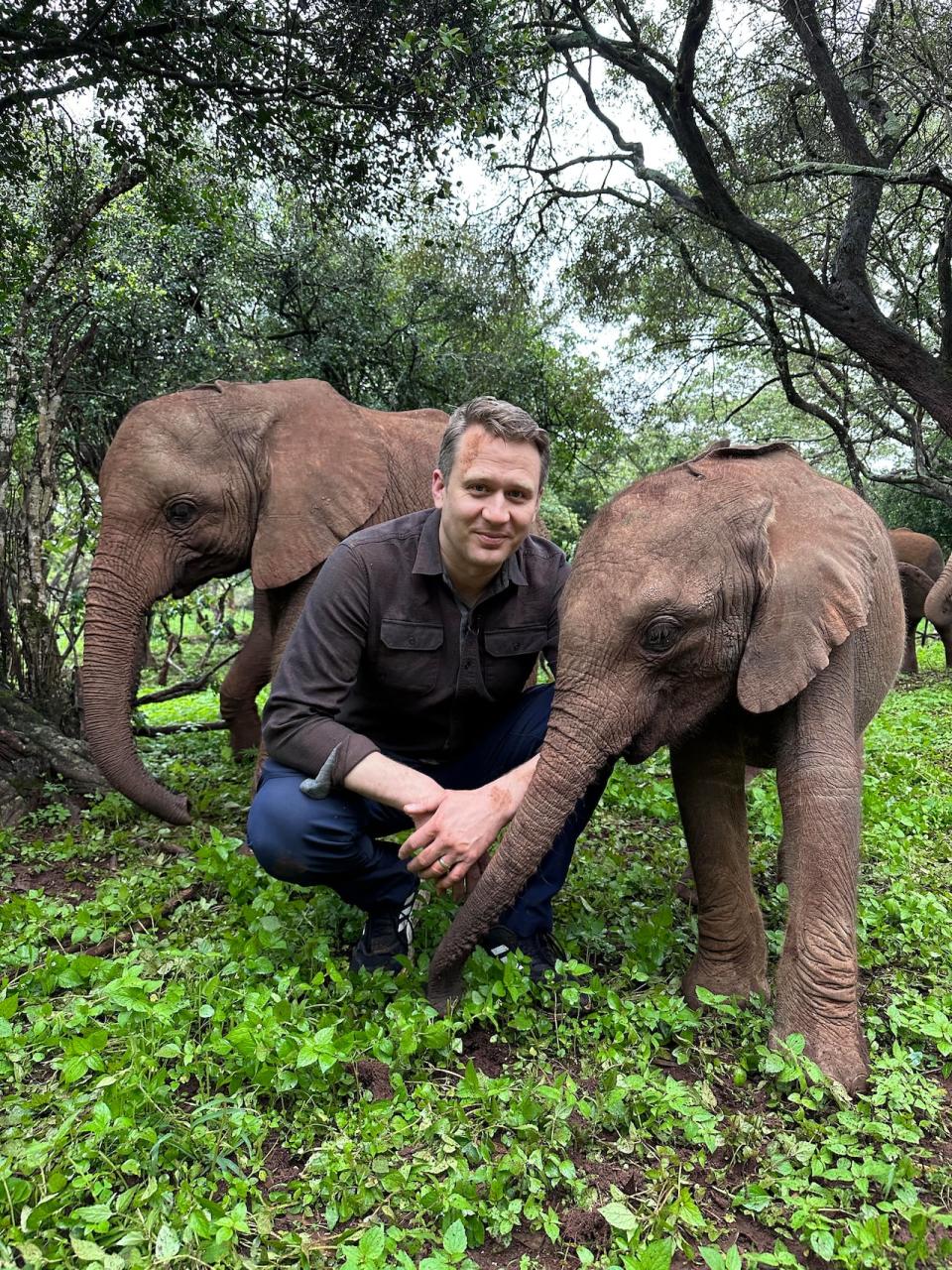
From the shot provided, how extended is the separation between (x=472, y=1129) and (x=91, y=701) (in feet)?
11.1

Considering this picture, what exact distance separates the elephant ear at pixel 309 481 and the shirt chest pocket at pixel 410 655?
6.62 ft

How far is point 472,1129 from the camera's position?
8.45 feet

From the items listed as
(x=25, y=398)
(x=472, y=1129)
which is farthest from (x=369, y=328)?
(x=472, y=1129)

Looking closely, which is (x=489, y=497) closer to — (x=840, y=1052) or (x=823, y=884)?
(x=823, y=884)

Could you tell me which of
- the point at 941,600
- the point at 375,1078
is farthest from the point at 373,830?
the point at 941,600

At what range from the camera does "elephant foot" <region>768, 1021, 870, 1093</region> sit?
281 cm

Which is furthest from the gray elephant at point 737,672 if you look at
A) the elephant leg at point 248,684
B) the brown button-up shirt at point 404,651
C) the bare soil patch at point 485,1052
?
the elephant leg at point 248,684

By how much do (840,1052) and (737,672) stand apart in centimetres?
121

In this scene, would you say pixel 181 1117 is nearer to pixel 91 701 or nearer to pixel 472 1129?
pixel 472 1129

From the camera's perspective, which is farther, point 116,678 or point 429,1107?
point 116,678

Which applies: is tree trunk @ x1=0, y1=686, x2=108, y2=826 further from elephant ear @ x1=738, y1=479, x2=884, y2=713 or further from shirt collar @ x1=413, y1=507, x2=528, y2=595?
elephant ear @ x1=738, y1=479, x2=884, y2=713

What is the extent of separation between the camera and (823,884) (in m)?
2.93

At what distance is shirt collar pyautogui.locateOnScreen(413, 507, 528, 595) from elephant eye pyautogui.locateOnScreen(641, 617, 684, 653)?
718mm

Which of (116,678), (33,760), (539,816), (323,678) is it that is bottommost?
(33,760)
